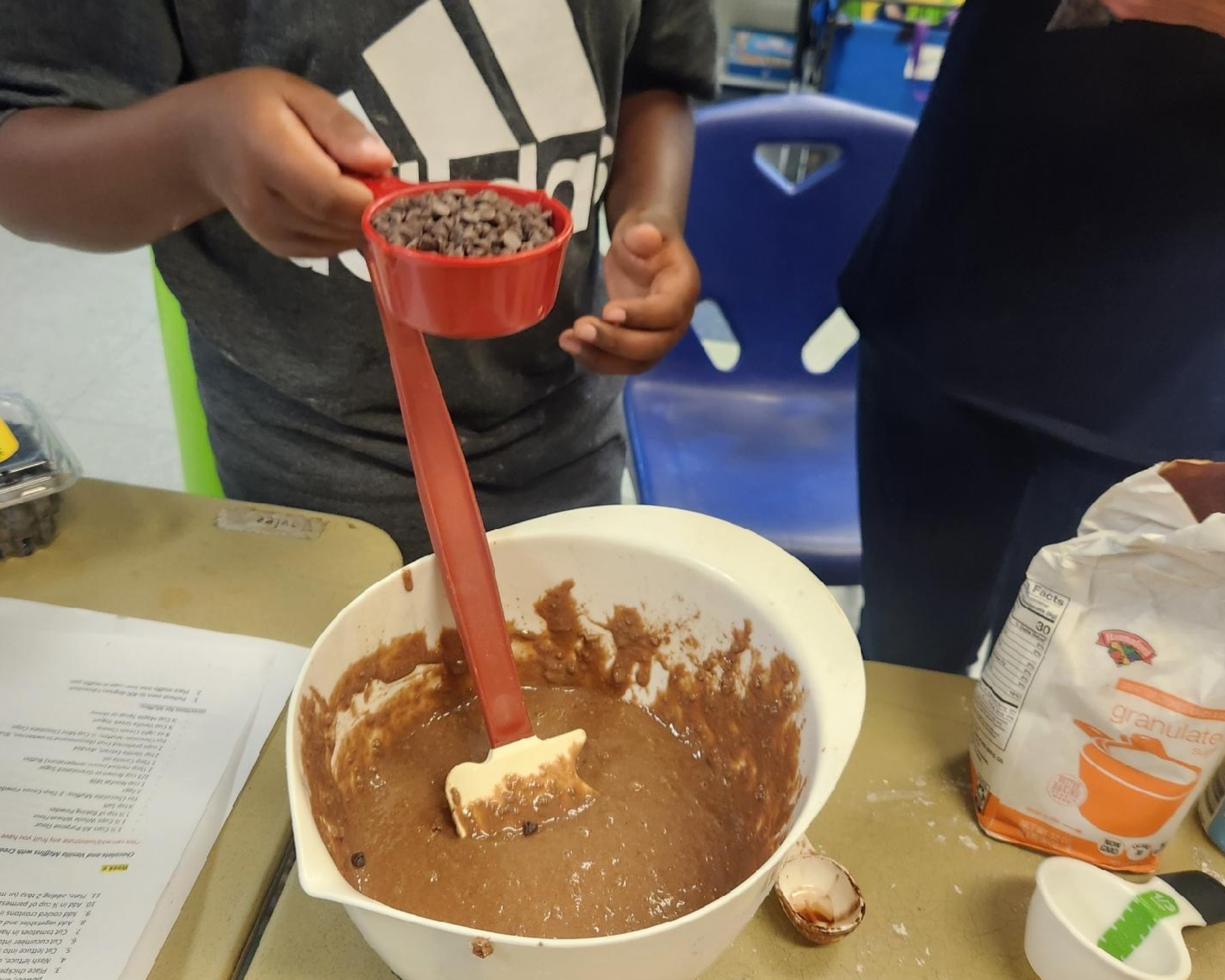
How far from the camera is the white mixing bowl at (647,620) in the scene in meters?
0.41

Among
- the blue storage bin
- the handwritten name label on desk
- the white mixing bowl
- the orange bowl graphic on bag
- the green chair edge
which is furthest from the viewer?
the blue storage bin

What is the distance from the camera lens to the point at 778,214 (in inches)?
53.3

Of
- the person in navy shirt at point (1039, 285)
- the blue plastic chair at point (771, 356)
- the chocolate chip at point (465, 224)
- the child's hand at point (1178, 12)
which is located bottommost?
the blue plastic chair at point (771, 356)

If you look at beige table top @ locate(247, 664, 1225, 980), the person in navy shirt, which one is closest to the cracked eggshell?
beige table top @ locate(247, 664, 1225, 980)

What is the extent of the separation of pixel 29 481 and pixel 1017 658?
0.74 metres

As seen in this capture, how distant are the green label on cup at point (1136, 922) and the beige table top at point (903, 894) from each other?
44mm

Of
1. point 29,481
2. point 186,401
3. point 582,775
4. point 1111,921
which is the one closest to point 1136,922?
point 1111,921

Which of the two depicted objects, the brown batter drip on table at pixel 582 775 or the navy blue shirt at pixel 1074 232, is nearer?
the brown batter drip on table at pixel 582 775

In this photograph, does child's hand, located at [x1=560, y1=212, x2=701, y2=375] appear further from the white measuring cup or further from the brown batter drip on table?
the white measuring cup

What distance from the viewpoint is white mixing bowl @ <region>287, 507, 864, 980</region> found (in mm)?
410

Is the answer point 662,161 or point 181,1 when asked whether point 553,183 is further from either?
point 181,1

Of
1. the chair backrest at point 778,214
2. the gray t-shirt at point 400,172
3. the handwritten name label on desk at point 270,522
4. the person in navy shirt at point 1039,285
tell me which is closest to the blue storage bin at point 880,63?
the chair backrest at point 778,214

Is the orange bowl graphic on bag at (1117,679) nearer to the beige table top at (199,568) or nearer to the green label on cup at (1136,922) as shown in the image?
the green label on cup at (1136,922)

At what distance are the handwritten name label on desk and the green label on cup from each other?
2.10 ft
